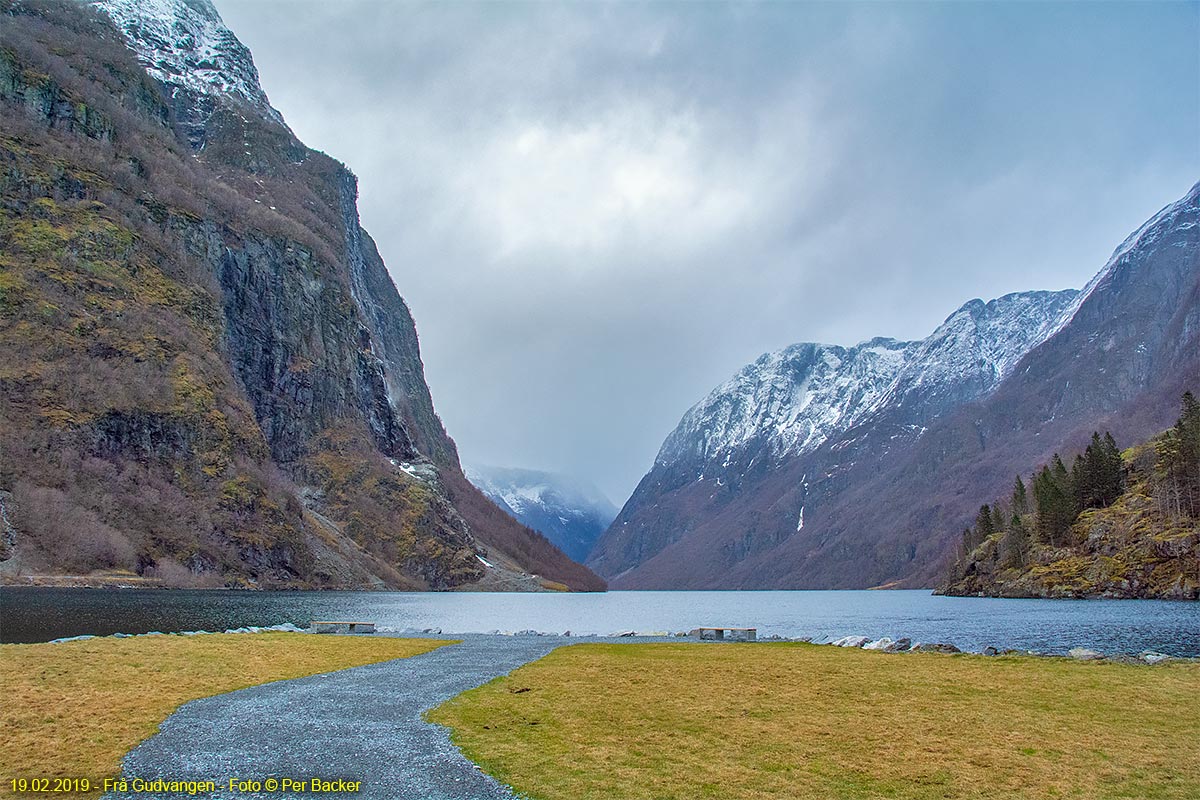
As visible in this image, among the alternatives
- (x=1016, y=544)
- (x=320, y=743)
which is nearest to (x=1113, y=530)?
(x=1016, y=544)

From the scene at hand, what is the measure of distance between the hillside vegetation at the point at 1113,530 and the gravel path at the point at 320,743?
114574mm

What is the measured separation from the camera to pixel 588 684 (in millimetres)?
30203

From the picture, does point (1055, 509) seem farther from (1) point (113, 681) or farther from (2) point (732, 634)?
(1) point (113, 681)

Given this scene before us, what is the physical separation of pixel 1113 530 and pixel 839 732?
126 meters

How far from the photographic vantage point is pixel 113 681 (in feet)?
90.8

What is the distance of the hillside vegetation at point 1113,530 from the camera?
109m

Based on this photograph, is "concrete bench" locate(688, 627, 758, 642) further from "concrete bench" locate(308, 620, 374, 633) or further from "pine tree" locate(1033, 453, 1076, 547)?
"pine tree" locate(1033, 453, 1076, 547)

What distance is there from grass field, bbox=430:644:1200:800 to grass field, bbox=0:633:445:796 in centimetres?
871

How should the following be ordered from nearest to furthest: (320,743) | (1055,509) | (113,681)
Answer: (320,743) < (113,681) < (1055,509)

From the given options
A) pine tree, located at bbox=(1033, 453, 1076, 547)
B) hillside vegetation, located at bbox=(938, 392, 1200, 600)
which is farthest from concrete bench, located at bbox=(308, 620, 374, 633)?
pine tree, located at bbox=(1033, 453, 1076, 547)

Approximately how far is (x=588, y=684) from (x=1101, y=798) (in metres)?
18.3

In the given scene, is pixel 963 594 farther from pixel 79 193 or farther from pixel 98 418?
pixel 79 193

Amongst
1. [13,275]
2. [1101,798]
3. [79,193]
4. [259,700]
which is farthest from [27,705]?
[79,193]

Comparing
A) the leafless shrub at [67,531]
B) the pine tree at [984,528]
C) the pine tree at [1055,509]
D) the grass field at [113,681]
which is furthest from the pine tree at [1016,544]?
the leafless shrub at [67,531]
